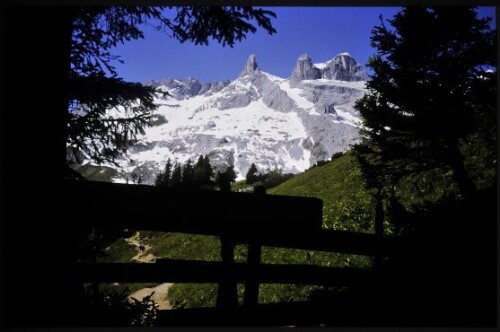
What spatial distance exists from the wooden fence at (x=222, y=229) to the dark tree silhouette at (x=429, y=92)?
6446 mm

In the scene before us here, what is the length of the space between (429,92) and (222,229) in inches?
345

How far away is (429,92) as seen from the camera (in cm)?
1031

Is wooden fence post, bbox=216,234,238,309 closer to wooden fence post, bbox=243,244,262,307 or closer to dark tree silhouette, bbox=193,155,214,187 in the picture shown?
wooden fence post, bbox=243,244,262,307

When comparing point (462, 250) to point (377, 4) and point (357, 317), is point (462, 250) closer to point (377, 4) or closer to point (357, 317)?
point (357, 317)

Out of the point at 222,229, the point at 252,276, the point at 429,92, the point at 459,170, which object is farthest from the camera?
the point at 429,92

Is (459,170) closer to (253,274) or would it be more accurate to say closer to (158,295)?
(253,274)

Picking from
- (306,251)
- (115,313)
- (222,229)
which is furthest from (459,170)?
(115,313)

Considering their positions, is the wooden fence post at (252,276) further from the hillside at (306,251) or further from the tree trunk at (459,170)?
the tree trunk at (459,170)

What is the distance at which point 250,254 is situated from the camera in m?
4.69

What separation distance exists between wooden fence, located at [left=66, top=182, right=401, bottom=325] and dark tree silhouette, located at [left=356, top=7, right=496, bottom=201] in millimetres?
6446

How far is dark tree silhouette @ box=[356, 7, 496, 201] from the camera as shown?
9820 millimetres

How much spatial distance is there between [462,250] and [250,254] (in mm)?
3547

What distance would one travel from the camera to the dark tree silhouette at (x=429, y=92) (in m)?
9.82

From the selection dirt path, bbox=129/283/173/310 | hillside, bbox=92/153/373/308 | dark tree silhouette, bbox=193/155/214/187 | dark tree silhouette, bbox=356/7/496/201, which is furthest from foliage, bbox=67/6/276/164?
dark tree silhouette, bbox=193/155/214/187
